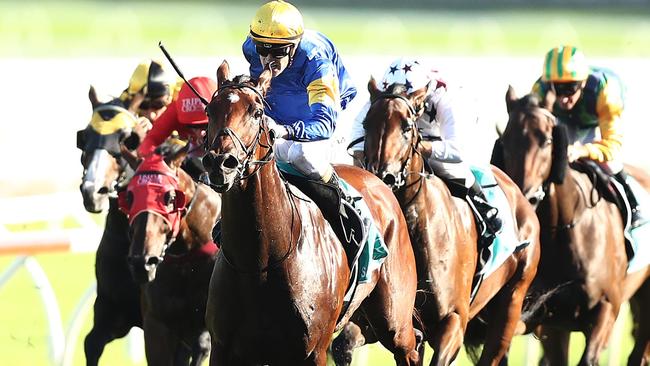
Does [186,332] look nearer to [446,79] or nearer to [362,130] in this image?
[362,130]

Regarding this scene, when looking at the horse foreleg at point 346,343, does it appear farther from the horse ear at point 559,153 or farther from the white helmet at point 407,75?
the horse ear at point 559,153

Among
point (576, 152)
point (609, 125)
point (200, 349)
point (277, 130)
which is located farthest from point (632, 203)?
point (277, 130)

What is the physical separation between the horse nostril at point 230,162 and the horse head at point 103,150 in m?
2.72

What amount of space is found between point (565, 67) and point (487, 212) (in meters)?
1.70

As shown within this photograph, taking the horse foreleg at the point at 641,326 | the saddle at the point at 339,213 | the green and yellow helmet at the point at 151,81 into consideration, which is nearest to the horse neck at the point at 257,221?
the saddle at the point at 339,213

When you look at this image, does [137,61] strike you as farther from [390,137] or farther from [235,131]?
[235,131]

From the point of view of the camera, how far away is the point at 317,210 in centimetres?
507

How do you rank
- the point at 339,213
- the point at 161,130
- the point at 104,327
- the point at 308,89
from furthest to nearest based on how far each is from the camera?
the point at 104,327
the point at 161,130
the point at 339,213
the point at 308,89

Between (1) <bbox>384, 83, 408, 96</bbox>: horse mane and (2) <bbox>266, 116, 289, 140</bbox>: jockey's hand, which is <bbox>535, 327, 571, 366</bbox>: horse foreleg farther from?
(2) <bbox>266, 116, 289, 140</bbox>: jockey's hand

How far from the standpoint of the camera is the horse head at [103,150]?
6680mm

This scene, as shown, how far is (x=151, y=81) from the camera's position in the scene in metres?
7.71

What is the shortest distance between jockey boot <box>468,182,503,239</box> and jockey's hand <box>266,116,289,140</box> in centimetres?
231

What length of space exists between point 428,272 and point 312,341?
4.82ft

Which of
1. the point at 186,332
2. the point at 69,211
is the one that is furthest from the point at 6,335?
the point at 186,332
